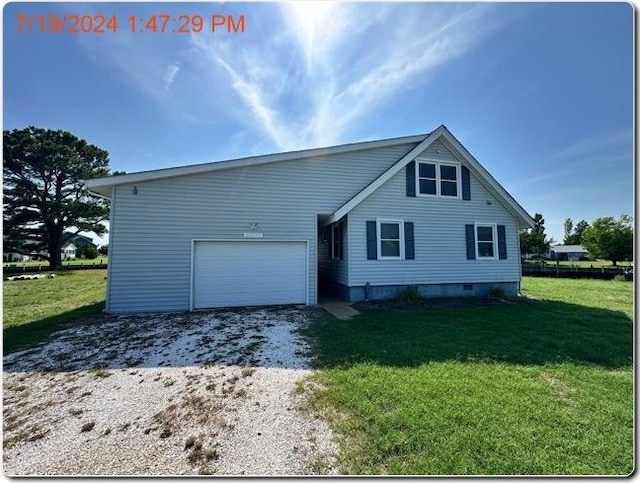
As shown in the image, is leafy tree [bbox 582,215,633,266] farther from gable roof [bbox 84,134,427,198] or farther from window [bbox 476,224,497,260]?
gable roof [bbox 84,134,427,198]

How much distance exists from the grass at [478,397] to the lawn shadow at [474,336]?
2 cm

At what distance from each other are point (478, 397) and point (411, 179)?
807 cm

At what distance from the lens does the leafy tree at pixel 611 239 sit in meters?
25.3

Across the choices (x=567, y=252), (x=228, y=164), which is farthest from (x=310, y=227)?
(x=567, y=252)

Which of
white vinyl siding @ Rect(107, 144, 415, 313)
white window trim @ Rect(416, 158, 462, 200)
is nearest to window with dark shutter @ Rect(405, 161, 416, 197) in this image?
white window trim @ Rect(416, 158, 462, 200)

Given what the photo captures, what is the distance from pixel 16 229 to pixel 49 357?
25.4 metres

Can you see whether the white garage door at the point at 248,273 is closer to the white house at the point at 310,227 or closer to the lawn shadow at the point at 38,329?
the white house at the point at 310,227

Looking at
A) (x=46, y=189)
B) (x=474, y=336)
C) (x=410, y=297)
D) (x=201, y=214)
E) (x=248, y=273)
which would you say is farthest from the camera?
(x=46, y=189)

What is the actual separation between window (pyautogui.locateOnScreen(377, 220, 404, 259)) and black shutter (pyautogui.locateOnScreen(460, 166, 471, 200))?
274 centimetres

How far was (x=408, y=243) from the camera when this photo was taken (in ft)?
33.3

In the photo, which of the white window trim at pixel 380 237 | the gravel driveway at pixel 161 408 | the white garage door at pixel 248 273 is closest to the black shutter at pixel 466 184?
the white window trim at pixel 380 237

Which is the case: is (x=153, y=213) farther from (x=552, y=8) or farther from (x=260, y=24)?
(x=552, y=8)

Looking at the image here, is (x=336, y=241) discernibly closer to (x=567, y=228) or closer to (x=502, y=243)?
(x=502, y=243)

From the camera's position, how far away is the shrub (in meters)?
9.41
